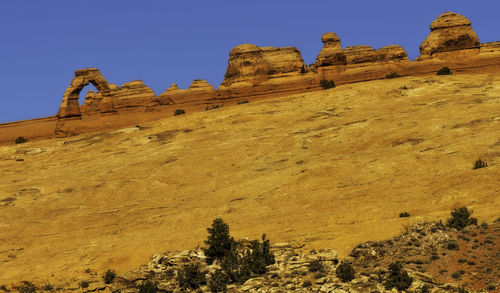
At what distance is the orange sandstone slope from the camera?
63.6 meters

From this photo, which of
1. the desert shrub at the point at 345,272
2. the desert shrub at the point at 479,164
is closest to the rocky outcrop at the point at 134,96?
the desert shrub at the point at 479,164

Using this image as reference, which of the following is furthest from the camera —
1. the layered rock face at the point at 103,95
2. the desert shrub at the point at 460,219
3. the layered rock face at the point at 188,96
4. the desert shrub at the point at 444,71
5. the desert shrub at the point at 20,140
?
the layered rock face at the point at 188,96

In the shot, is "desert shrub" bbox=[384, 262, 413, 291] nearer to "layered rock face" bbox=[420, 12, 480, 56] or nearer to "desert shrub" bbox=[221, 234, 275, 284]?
"desert shrub" bbox=[221, 234, 275, 284]

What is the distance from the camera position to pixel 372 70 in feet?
213

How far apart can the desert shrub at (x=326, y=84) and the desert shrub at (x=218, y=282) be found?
41.5m

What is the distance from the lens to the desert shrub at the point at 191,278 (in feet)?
76.7

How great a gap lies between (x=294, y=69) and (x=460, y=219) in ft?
155

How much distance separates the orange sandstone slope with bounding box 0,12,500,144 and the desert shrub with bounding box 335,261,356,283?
45.2 metres

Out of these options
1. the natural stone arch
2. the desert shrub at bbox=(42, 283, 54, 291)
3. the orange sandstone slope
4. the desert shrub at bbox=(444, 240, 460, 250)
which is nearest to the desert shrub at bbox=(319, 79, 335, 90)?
the orange sandstone slope

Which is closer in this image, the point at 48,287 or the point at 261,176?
the point at 48,287

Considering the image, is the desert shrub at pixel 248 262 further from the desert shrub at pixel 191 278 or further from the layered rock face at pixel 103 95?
the layered rock face at pixel 103 95

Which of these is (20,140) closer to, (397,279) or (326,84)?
(326,84)

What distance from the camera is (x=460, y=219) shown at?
24094 millimetres

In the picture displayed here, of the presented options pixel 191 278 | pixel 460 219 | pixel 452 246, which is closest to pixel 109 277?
pixel 191 278
